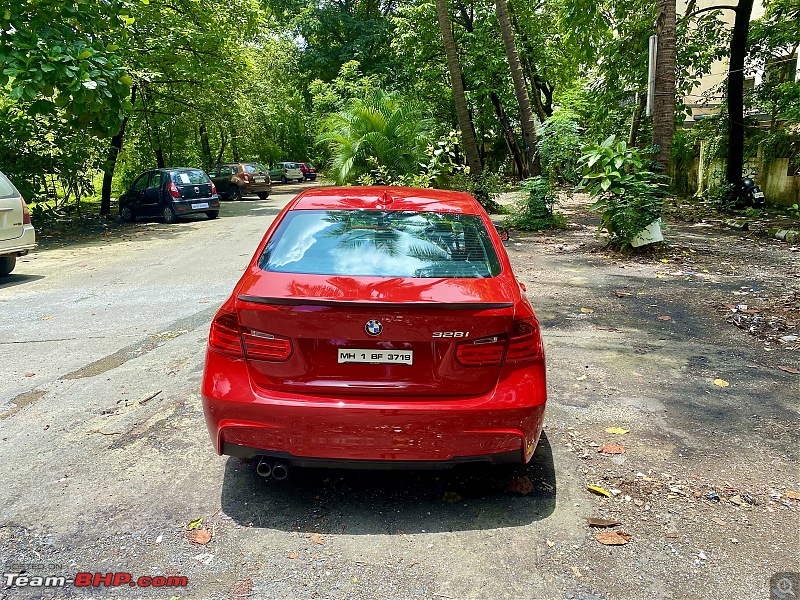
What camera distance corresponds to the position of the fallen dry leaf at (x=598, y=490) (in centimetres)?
352

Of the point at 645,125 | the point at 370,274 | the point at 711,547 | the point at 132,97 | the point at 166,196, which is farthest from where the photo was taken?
the point at 132,97

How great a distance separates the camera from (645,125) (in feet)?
49.7

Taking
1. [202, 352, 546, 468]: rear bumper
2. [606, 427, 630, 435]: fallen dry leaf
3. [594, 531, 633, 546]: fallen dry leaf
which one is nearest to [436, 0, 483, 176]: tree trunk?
[606, 427, 630, 435]: fallen dry leaf

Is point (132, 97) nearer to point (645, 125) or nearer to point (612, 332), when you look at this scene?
point (645, 125)

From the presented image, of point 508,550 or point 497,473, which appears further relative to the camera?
point 497,473

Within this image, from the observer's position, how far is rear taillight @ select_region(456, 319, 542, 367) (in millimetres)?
3149

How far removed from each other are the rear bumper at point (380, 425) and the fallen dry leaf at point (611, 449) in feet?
3.25

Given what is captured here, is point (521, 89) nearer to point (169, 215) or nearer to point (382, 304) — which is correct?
point (169, 215)

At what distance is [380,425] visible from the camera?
10.1 feet

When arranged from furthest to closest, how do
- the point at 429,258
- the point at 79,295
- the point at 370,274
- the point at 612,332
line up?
1. the point at 79,295
2. the point at 612,332
3. the point at 429,258
4. the point at 370,274

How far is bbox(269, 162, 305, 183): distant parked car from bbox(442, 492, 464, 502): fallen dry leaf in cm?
4429

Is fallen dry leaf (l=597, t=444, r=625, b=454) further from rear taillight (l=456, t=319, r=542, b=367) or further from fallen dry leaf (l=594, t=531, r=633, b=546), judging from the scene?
rear taillight (l=456, t=319, r=542, b=367)

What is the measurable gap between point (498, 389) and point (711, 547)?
3.93 ft

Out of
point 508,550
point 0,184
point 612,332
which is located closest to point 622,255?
point 612,332
